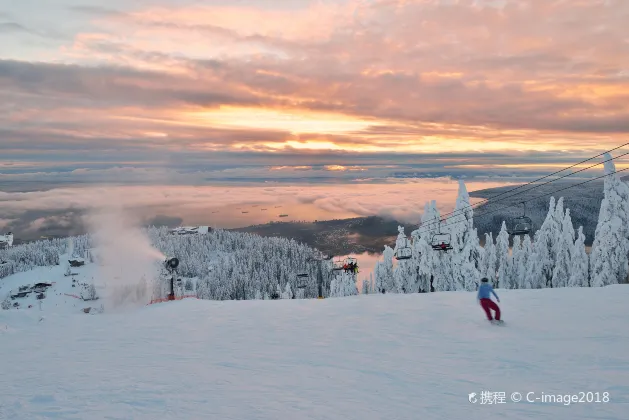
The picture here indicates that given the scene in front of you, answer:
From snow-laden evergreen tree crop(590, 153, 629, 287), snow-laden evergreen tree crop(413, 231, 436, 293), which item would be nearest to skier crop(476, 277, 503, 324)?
snow-laden evergreen tree crop(590, 153, 629, 287)

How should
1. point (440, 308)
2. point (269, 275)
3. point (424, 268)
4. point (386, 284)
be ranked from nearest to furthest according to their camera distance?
point (440, 308)
point (424, 268)
point (386, 284)
point (269, 275)

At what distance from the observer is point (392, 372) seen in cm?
1098

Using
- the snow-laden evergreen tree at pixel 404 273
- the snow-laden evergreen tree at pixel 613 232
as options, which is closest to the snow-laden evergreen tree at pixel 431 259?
the snow-laden evergreen tree at pixel 404 273

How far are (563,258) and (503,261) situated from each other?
912 cm

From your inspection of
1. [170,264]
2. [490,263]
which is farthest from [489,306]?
[490,263]

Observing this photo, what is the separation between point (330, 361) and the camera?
1203 cm

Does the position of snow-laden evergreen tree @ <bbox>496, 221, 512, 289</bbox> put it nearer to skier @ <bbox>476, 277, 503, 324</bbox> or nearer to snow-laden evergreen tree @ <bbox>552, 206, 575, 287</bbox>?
snow-laden evergreen tree @ <bbox>552, 206, 575, 287</bbox>

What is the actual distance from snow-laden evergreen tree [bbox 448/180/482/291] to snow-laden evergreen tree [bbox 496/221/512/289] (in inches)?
431

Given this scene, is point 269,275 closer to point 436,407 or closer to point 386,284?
point 386,284

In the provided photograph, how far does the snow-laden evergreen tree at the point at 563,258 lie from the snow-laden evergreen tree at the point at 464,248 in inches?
351

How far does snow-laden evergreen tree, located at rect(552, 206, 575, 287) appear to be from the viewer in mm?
48375

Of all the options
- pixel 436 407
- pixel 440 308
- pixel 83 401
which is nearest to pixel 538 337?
pixel 440 308

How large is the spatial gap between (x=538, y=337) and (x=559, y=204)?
43.7 m

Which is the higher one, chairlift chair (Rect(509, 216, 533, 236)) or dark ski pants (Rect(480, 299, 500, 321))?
chairlift chair (Rect(509, 216, 533, 236))
